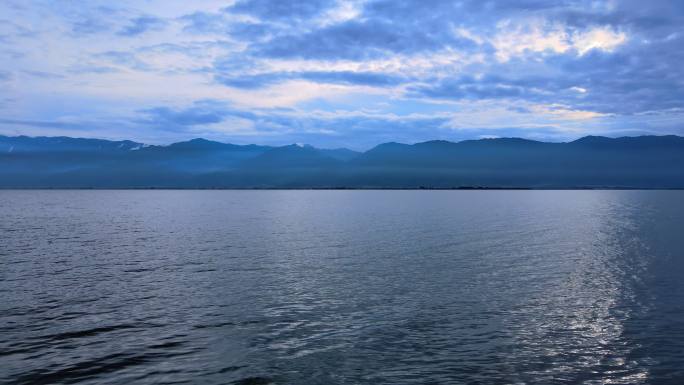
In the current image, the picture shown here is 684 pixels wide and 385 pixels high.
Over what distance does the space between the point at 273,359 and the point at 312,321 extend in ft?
22.8

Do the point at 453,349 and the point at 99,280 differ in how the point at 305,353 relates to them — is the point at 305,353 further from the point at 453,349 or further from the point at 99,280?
the point at 99,280

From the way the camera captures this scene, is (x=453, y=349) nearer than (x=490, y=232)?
Yes

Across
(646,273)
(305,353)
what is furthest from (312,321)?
(646,273)

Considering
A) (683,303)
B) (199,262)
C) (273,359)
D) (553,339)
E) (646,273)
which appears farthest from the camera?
(199,262)

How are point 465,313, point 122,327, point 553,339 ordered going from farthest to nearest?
point 465,313 → point 122,327 → point 553,339

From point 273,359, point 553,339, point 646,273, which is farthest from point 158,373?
point 646,273

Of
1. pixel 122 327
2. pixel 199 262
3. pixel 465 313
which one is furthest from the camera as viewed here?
pixel 199 262

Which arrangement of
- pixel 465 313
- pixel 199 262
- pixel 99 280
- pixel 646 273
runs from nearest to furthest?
pixel 465 313
pixel 99 280
pixel 646 273
pixel 199 262

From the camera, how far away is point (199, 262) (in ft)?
187

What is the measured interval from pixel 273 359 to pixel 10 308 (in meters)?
21.9

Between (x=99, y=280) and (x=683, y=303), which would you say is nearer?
(x=683, y=303)

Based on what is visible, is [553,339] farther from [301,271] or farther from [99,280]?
[99,280]

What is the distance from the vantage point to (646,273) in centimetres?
4991

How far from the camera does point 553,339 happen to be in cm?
2834
